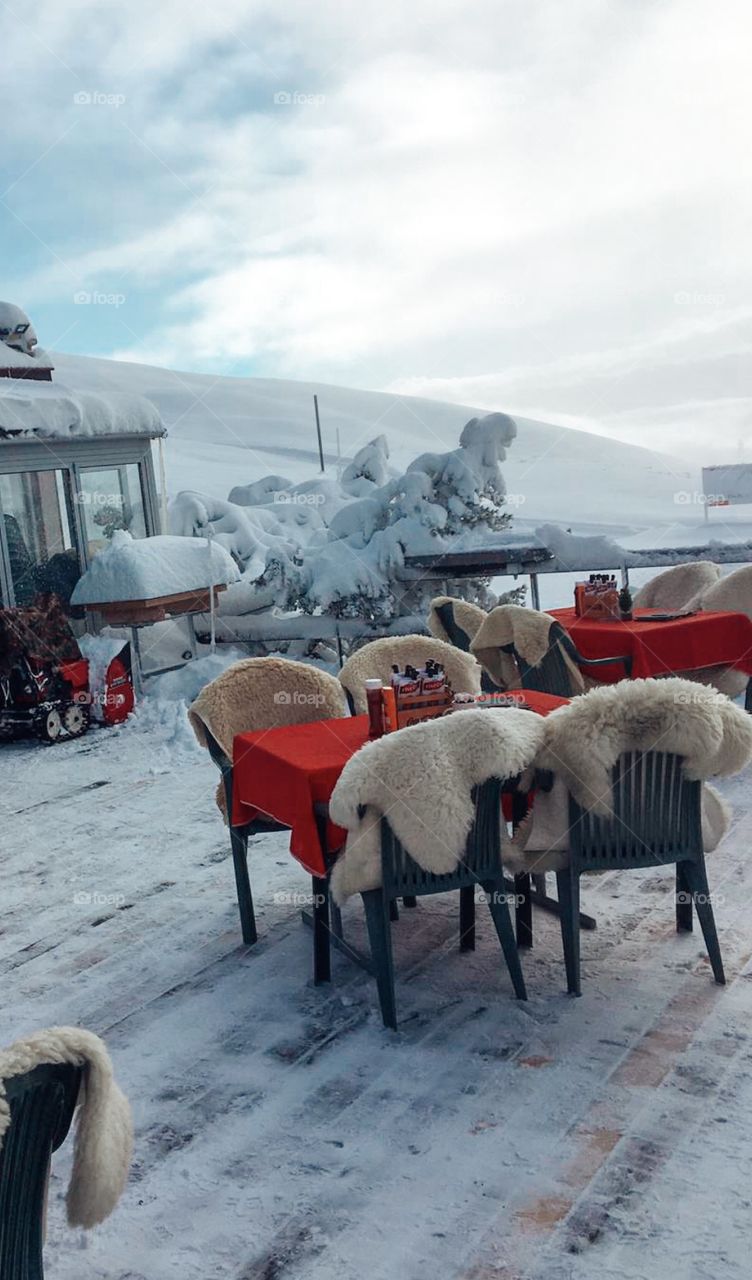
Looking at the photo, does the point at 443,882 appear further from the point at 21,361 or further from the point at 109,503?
the point at 21,361

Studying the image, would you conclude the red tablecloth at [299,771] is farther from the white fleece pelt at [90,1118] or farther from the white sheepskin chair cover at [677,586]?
the white sheepskin chair cover at [677,586]

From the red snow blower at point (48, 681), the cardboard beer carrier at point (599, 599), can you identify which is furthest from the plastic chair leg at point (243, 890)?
the red snow blower at point (48, 681)

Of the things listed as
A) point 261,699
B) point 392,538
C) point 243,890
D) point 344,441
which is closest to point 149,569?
point 392,538

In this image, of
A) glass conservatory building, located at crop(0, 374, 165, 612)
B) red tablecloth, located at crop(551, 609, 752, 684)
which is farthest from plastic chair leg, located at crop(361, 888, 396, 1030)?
glass conservatory building, located at crop(0, 374, 165, 612)

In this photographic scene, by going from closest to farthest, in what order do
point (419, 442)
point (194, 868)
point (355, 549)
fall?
point (194, 868)
point (355, 549)
point (419, 442)

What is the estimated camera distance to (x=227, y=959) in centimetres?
432

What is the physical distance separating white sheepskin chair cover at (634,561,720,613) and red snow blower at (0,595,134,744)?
403 centimetres

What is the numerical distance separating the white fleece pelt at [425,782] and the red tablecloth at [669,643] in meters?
3.40

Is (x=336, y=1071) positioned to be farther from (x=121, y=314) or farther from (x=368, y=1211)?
(x=121, y=314)

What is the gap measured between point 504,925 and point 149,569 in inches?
253

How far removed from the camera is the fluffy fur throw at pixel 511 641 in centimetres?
632

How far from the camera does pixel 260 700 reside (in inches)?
185

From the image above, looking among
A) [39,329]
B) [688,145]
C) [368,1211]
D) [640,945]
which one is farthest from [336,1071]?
[39,329]

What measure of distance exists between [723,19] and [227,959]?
558 cm
